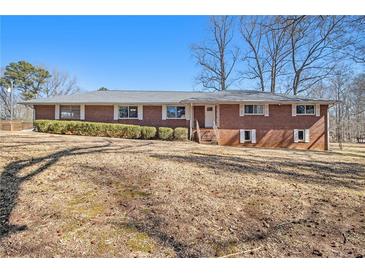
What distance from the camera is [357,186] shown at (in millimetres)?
5195

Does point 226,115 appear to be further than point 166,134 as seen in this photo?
Yes

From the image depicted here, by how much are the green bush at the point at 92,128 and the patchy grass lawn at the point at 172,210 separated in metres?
8.85

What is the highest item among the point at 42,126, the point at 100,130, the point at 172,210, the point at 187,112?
the point at 187,112

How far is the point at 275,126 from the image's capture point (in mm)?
15891

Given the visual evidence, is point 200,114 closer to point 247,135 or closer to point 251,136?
point 247,135

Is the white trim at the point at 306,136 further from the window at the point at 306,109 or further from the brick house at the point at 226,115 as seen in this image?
the window at the point at 306,109

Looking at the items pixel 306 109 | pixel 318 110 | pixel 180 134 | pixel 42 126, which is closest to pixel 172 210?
pixel 180 134

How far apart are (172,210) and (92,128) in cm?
1265

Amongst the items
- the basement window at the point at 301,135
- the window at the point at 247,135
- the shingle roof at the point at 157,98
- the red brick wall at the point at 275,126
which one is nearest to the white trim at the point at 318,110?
the red brick wall at the point at 275,126

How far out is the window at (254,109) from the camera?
1599 centimetres

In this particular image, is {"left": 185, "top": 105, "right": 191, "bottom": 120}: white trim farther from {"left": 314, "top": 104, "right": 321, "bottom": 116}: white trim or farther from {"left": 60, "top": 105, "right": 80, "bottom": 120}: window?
{"left": 314, "top": 104, "right": 321, "bottom": 116}: white trim
